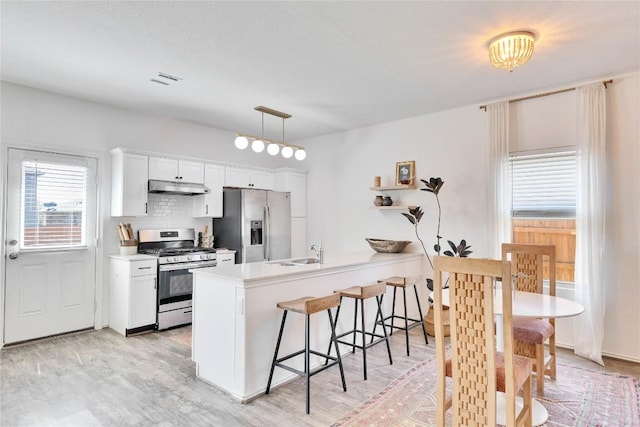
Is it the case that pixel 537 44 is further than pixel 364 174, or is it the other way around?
pixel 364 174

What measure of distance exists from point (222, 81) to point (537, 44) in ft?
9.46

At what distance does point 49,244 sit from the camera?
13.3 ft

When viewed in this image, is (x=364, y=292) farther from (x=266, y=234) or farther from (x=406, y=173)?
(x=266, y=234)

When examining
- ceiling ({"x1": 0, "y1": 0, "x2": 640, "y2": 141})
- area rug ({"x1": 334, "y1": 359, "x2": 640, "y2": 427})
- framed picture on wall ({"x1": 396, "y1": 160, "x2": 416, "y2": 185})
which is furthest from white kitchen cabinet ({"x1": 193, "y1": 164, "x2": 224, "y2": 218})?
area rug ({"x1": 334, "y1": 359, "x2": 640, "y2": 427})

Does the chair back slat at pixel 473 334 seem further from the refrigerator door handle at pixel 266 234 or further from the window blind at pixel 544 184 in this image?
the refrigerator door handle at pixel 266 234

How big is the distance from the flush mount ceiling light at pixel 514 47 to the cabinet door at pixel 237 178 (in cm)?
389

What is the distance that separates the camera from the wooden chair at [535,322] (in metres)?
2.68

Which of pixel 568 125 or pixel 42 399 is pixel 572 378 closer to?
pixel 568 125

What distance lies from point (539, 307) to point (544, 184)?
2081 mm

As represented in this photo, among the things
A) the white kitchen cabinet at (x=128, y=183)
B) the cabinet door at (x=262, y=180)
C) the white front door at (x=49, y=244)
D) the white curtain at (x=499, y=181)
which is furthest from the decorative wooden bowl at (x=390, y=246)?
the white front door at (x=49, y=244)

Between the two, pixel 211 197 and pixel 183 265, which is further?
pixel 211 197

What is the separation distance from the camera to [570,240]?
379cm

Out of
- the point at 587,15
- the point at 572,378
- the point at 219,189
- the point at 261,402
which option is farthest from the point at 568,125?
the point at 219,189

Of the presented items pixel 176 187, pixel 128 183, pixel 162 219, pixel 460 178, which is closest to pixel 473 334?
pixel 460 178
